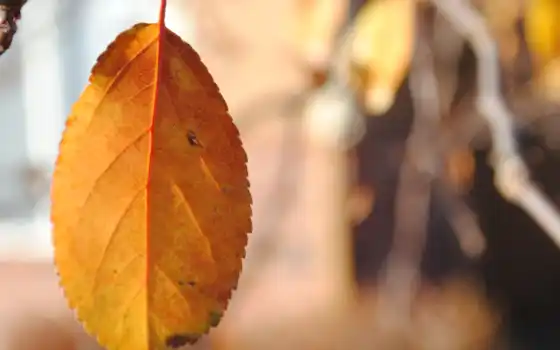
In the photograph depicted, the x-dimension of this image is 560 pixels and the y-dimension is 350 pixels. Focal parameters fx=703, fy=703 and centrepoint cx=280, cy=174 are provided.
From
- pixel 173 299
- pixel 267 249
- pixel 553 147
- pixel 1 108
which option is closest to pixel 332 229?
pixel 267 249

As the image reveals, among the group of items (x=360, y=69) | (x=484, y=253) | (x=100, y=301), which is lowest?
(x=100, y=301)

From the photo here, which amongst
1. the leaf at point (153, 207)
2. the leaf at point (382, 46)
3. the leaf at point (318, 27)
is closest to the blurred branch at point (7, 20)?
the leaf at point (153, 207)

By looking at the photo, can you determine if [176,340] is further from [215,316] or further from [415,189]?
[415,189]

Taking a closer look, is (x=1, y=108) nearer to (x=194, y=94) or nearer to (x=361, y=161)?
(x=361, y=161)

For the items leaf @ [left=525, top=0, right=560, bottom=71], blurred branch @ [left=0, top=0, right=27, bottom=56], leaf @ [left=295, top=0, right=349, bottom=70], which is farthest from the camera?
leaf @ [left=295, top=0, right=349, bottom=70]

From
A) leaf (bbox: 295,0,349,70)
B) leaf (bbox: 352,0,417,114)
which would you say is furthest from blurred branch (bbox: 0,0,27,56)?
leaf (bbox: 295,0,349,70)

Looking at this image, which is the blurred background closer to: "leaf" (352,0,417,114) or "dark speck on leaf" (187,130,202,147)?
"leaf" (352,0,417,114)
